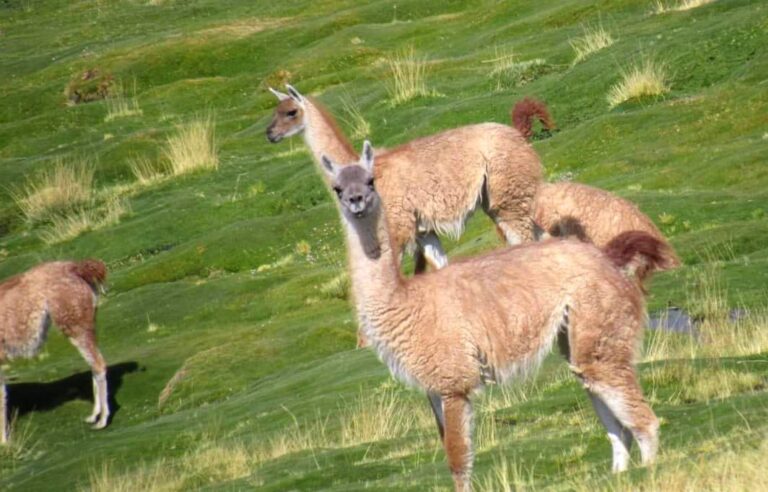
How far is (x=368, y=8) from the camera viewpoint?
63656mm

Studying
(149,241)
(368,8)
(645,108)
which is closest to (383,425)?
(645,108)

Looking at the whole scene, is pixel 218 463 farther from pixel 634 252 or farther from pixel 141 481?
pixel 634 252

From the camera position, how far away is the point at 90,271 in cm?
2588

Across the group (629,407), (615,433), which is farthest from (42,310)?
(629,407)

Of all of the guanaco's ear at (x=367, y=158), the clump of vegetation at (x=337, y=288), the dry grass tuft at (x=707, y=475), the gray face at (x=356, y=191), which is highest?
the guanaco's ear at (x=367, y=158)

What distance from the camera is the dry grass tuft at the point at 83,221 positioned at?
3869 cm

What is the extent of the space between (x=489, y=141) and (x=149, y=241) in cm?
1721

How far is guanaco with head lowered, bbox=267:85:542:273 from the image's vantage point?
1989 centimetres

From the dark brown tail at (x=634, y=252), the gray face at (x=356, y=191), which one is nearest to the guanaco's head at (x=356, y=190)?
the gray face at (x=356, y=191)

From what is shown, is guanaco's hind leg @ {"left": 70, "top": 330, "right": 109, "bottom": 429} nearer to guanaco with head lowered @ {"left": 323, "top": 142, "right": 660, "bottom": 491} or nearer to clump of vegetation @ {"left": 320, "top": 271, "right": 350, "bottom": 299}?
clump of vegetation @ {"left": 320, "top": 271, "right": 350, "bottom": 299}

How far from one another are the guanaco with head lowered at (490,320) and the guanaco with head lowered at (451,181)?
25.8 feet

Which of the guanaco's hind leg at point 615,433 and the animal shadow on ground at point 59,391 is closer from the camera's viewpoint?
the guanaco's hind leg at point 615,433

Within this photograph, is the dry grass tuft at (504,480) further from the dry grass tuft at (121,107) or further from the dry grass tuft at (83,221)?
the dry grass tuft at (121,107)

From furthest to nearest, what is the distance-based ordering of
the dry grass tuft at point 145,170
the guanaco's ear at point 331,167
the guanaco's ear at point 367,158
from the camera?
the dry grass tuft at point 145,170, the guanaco's ear at point 331,167, the guanaco's ear at point 367,158
